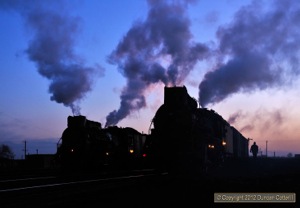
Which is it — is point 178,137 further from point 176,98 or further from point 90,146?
point 90,146

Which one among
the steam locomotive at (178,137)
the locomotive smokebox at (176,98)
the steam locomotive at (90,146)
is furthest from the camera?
the steam locomotive at (90,146)

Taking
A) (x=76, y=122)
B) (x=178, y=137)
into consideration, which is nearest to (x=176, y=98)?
(x=178, y=137)

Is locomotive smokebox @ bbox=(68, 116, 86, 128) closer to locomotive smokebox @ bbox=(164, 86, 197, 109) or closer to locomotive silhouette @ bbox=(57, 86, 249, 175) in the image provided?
locomotive silhouette @ bbox=(57, 86, 249, 175)

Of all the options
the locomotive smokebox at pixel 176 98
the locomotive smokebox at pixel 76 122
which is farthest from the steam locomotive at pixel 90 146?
the locomotive smokebox at pixel 176 98

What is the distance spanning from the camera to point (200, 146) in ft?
74.8

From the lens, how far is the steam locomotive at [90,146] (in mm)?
29766

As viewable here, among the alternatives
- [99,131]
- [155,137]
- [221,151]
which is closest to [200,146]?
[155,137]

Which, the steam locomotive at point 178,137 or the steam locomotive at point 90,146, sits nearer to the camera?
the steam locomotive at point 178,137

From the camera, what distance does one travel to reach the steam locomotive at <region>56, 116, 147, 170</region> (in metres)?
29.8

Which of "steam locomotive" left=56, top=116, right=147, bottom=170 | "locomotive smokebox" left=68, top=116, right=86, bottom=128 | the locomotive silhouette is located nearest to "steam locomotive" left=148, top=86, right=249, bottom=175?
the locomotive silhouette

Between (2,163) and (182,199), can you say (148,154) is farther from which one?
(2,163)

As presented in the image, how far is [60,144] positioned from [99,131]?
3225mm

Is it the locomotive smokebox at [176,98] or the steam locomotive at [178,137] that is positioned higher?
the locomotive smokebox at [176,98]

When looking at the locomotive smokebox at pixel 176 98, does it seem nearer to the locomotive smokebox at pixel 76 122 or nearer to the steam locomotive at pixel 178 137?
the steam locomotive at pixel 178 137
